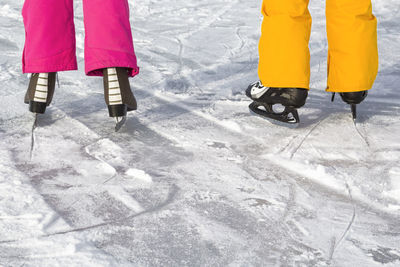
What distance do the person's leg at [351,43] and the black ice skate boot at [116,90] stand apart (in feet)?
2.70

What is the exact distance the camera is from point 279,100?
2445 millimetres

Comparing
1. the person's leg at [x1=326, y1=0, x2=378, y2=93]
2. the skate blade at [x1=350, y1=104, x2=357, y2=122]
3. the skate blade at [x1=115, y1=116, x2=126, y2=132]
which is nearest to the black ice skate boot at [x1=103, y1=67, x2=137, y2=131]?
the skate blade at [x1=115, y1=116, x2=126, y2=132]

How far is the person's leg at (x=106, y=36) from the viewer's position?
228 cm

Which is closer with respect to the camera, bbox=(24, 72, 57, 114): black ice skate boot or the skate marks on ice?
the skate marks on ice

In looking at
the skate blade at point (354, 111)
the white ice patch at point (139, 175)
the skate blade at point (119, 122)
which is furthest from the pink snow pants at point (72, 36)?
the skate blade at point (354, 111)

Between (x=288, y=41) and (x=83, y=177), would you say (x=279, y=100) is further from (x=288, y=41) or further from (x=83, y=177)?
(x=83, y=177)

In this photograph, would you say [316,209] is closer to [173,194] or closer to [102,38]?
[173,194]

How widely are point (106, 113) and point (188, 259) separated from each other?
1.31 meters

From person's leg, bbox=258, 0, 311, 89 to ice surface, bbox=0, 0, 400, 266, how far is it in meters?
0.23

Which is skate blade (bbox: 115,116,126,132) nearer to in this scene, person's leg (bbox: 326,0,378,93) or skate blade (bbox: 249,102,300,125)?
skate blade (bbox: 249,102,300,125)

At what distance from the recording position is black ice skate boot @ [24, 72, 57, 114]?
2.41m

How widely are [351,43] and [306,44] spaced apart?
0.18 m

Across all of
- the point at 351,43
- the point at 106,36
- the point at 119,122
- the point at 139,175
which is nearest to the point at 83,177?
the point at 139,175

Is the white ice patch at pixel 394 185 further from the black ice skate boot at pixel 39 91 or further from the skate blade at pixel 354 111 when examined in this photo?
the black ice skate boot at pixel 39 91
